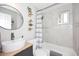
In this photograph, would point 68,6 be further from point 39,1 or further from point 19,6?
point 19,6

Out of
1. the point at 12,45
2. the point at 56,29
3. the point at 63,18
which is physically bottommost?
the point at 12,45

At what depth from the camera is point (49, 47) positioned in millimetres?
→ 1129

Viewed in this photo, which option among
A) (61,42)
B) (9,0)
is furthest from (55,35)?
(9,0)

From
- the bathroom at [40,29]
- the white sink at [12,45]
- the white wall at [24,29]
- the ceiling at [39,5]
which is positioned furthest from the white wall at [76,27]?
the white sink at [12,45]

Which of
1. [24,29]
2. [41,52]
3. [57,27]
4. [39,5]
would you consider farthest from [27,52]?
[39,5]

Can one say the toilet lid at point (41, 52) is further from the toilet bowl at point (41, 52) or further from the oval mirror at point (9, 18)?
the oval mirror at point (9, 18)

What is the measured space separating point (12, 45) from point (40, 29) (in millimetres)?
450

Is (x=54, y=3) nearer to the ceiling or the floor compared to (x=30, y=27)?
nearer to the ceiling

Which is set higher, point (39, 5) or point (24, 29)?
point (39, 5)

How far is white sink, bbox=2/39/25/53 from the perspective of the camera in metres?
1.02

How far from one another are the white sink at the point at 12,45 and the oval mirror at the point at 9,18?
19 centimetres

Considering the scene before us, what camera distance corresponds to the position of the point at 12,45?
104 centimetres

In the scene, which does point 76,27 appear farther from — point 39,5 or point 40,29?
point 39,5

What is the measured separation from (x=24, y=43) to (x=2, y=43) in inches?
11.3
